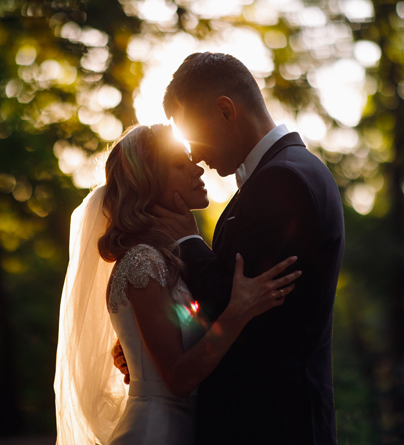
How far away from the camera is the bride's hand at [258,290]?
7.54ft

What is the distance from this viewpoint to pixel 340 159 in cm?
979

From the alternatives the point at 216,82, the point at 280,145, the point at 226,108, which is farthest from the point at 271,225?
the point at 216,82

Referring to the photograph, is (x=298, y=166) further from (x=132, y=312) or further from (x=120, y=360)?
(x=120, y=360)

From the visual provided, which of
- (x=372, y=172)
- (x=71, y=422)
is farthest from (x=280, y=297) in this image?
(x=372, y=172)

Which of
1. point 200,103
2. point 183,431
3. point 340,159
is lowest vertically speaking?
point 340,159

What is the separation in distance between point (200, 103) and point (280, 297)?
129 cm

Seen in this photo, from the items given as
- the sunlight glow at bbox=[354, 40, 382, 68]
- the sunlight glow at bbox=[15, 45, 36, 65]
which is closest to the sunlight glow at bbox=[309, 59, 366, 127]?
the sunlight glow at bbox=[354, 40, 382, 68]

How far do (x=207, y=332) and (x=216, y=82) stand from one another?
1.45 m

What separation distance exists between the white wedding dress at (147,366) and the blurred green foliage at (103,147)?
4.14 m

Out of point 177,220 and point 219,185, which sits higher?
point 177,220

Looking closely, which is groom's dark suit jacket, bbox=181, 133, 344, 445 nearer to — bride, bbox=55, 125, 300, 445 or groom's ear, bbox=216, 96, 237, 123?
bride, bbox=55, 125, 300, 445

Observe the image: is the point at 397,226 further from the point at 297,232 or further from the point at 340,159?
the point at 297,232

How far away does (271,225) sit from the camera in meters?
2.32

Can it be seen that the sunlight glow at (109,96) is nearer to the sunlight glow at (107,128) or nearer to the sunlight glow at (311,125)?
the sunlight glow at (107,128)
